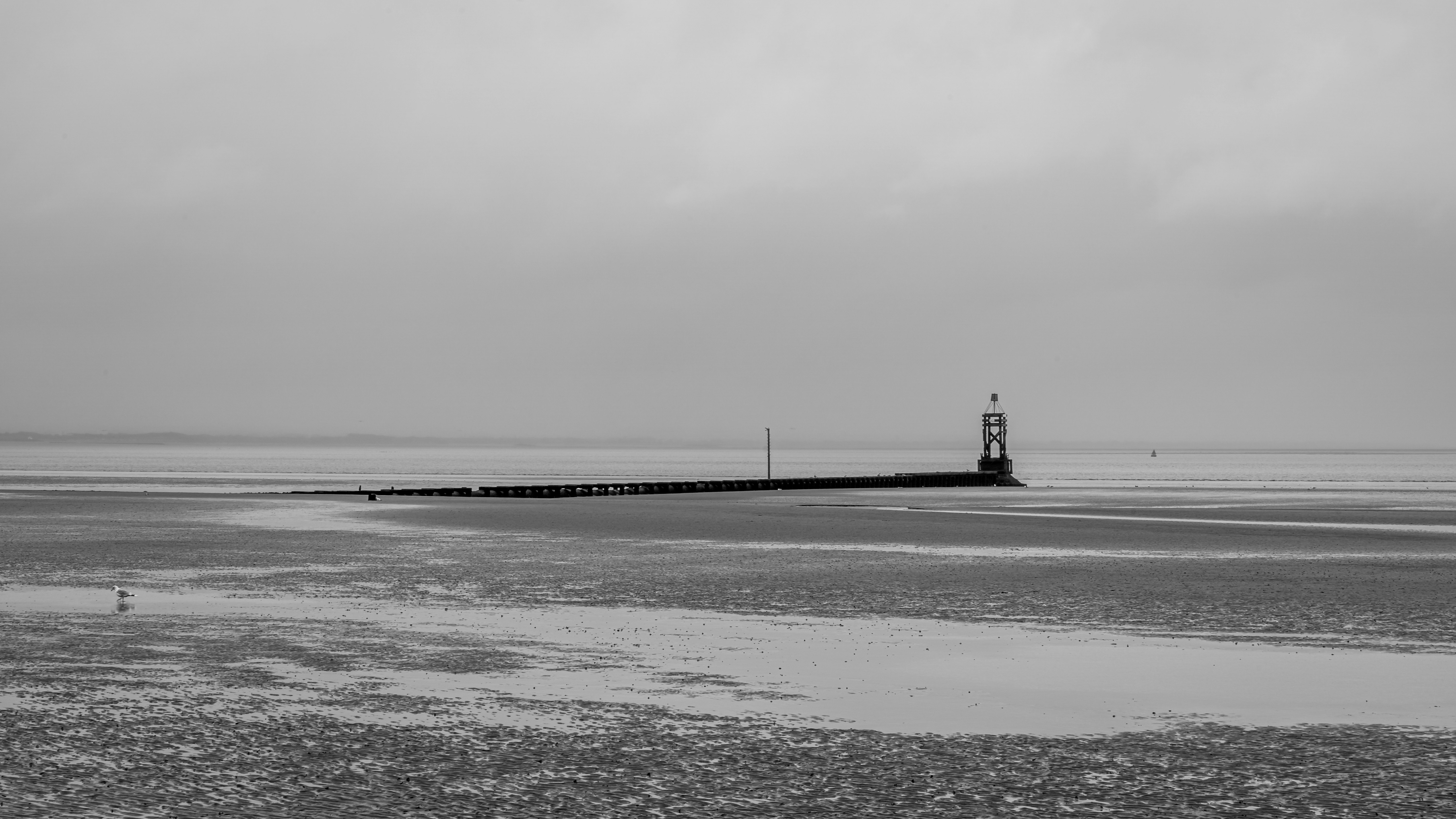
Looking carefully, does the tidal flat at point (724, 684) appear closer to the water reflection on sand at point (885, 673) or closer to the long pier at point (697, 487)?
the water reflection on sand at point (885, 673)

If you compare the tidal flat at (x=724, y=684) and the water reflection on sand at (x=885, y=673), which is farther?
the water reflection on sand at (x=885, y=673)

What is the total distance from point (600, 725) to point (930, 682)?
419 cm

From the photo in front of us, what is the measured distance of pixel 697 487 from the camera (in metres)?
92.4

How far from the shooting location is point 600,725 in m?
12.9

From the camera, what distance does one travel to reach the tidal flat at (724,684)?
10.4 m

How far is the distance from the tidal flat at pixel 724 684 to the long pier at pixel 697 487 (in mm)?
46730

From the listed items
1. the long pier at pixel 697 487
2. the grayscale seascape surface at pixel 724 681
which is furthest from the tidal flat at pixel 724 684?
the long pier at pixel 697 487

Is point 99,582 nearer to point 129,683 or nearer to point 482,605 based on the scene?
point 482,605

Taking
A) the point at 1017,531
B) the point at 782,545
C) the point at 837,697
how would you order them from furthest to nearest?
the point at 1017,531
the point at 782,545
the point at 837,697

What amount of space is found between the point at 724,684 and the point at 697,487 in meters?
77.3

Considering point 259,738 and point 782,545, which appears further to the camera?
point 782,545

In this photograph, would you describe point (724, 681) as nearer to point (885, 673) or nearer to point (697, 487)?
point (885, 673)

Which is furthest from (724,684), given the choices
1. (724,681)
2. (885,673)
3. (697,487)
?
(697,487)

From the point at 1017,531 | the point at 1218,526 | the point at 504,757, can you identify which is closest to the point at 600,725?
the point at 504,757
